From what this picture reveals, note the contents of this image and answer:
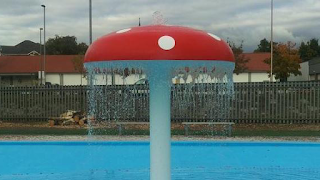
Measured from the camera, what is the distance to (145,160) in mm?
9281

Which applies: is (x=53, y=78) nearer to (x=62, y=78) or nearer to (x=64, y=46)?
(x=62, y=78)

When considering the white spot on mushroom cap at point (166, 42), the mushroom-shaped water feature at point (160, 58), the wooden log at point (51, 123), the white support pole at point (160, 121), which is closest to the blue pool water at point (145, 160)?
the white support pole at point (160, 121)

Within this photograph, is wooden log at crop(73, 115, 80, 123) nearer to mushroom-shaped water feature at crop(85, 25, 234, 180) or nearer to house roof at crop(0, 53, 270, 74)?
mushroom-shaped water feature at crop(85, 25, 234, 180)

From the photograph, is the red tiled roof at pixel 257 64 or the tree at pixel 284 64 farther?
the red tiled roof at pixel 257 64

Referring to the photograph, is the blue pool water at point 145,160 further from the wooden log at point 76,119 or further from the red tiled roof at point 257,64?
the red tiled roof at point 257,64

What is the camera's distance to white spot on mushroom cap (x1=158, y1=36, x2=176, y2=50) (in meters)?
4.07

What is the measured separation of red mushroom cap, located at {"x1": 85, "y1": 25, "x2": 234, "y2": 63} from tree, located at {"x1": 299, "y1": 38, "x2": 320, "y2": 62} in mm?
87312

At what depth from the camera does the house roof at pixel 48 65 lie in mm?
56094

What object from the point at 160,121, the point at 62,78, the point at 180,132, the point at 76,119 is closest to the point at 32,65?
the point at 62,78

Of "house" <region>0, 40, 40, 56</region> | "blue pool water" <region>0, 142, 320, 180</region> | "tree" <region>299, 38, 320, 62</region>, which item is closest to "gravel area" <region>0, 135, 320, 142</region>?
"blue pool water" <region>0, 142, 320, 180</region>

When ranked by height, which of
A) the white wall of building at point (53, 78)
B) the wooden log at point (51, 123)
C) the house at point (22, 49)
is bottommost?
the wooden log at point (51, 123)

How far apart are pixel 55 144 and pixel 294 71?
46.5 m

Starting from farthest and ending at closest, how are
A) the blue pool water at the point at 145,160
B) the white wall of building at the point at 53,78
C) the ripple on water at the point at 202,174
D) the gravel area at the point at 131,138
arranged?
the white wall of building at the point at 53,78, the gravel area at the point at 131,138, the blue pool water at the point at 145,160, the ripple on water at the point at 202,174

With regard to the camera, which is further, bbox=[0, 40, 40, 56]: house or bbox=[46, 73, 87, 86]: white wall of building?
bbox=[0, 40, 40, 56]: house
